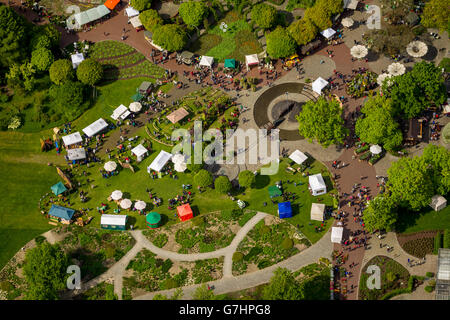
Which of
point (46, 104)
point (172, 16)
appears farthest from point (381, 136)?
point (46, 104)

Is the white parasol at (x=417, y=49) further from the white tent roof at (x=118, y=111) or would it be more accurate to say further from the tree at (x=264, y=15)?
the white tent roof at (x=118, y=111)

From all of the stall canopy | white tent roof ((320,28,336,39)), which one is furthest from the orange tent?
white tent roof ((320,28,336,39))

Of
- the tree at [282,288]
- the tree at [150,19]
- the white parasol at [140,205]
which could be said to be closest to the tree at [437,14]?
the tree at [150,19]

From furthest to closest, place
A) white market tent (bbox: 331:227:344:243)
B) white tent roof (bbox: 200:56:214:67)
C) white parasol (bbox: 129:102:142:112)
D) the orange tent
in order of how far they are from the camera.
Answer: the orange tent < white tent roof (bbox: 200:56:214:67) < white parasol (bbox: 129:102:142:112) < white market tent (bbox: 331:227:344:243)

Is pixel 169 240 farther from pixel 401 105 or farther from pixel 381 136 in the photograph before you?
pixel 401 105

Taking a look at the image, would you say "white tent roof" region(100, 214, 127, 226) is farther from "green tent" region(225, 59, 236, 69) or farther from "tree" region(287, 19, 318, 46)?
"tree" region(287, 19, 318, 46)

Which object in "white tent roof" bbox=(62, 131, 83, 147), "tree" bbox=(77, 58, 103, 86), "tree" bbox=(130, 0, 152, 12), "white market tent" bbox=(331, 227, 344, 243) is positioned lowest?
"white market tent" bbox=(331, 227, 344, 243)
